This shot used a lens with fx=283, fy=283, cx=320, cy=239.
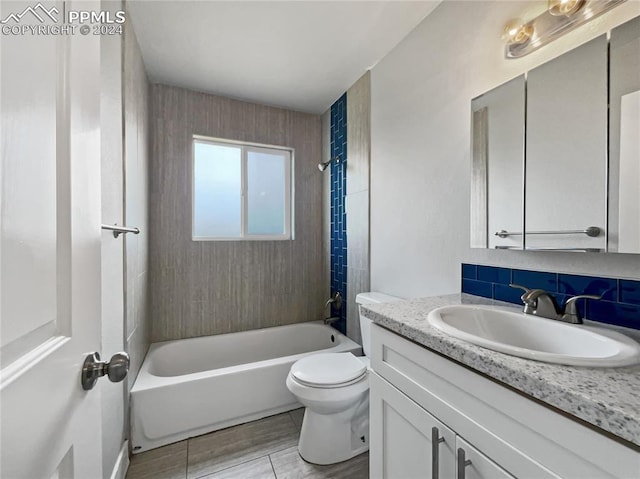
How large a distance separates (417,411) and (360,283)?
1.43 m

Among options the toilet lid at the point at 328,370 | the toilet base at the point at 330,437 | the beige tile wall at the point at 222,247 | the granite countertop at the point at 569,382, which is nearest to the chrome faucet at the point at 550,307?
the granite countertop at the point at 569,382

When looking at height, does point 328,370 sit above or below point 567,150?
below

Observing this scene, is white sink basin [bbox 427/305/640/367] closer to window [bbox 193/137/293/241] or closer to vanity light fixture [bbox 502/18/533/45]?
vanity light fixture [bbox 502/18/533/45]

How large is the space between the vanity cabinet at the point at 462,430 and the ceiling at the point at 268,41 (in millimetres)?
1700

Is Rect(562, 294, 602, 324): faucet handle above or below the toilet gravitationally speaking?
above

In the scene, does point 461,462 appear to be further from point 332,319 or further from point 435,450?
point 332,319

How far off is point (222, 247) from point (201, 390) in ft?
3.88

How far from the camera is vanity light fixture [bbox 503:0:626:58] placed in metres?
0.94

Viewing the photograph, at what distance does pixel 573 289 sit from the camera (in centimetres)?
98

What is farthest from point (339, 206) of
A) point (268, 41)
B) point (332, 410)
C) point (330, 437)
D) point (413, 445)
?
point (413, 445)

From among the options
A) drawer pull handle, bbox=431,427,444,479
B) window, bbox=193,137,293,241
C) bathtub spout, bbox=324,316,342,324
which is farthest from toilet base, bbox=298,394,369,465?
window, bbox=193,137,293,241

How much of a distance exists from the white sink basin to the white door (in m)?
0.84

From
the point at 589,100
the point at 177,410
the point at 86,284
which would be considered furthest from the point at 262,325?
the point at 589,100

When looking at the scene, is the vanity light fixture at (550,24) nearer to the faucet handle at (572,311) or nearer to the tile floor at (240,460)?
the faucet handle at (572,311)
